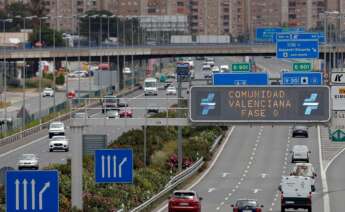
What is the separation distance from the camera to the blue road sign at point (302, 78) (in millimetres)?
81375

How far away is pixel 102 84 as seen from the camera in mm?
170125

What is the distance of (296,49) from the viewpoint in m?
87.5

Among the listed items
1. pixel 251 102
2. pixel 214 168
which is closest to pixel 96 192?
pixel 251 102

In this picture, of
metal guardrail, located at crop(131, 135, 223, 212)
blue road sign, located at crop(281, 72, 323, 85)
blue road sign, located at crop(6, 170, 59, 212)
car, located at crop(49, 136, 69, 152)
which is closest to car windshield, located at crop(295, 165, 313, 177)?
metal guardrail, located at crop(131, 135, 223, 212)

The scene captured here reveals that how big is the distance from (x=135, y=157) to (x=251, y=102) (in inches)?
1115

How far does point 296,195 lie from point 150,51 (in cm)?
11738

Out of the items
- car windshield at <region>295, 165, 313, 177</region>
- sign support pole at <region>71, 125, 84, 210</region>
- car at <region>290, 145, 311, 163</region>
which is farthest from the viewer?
car at <region>290, 145, 311, 163</region>

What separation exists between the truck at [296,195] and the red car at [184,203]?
14.1 feet

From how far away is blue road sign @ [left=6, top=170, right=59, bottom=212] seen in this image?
25812 mm

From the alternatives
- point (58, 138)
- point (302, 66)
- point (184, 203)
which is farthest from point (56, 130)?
point (184, 203)

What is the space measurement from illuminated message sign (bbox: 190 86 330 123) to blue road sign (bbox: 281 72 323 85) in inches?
1392

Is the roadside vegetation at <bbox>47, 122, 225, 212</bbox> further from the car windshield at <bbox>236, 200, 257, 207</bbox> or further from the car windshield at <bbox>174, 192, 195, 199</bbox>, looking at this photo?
the car windshield at <bbox>236, 200, 257, 207</bbox>

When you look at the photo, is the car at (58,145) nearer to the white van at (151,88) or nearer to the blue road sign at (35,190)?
the white van at (151,88)

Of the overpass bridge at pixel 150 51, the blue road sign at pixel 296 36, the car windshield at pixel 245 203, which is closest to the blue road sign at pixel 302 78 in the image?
the blue road sign at pixel 296 36
